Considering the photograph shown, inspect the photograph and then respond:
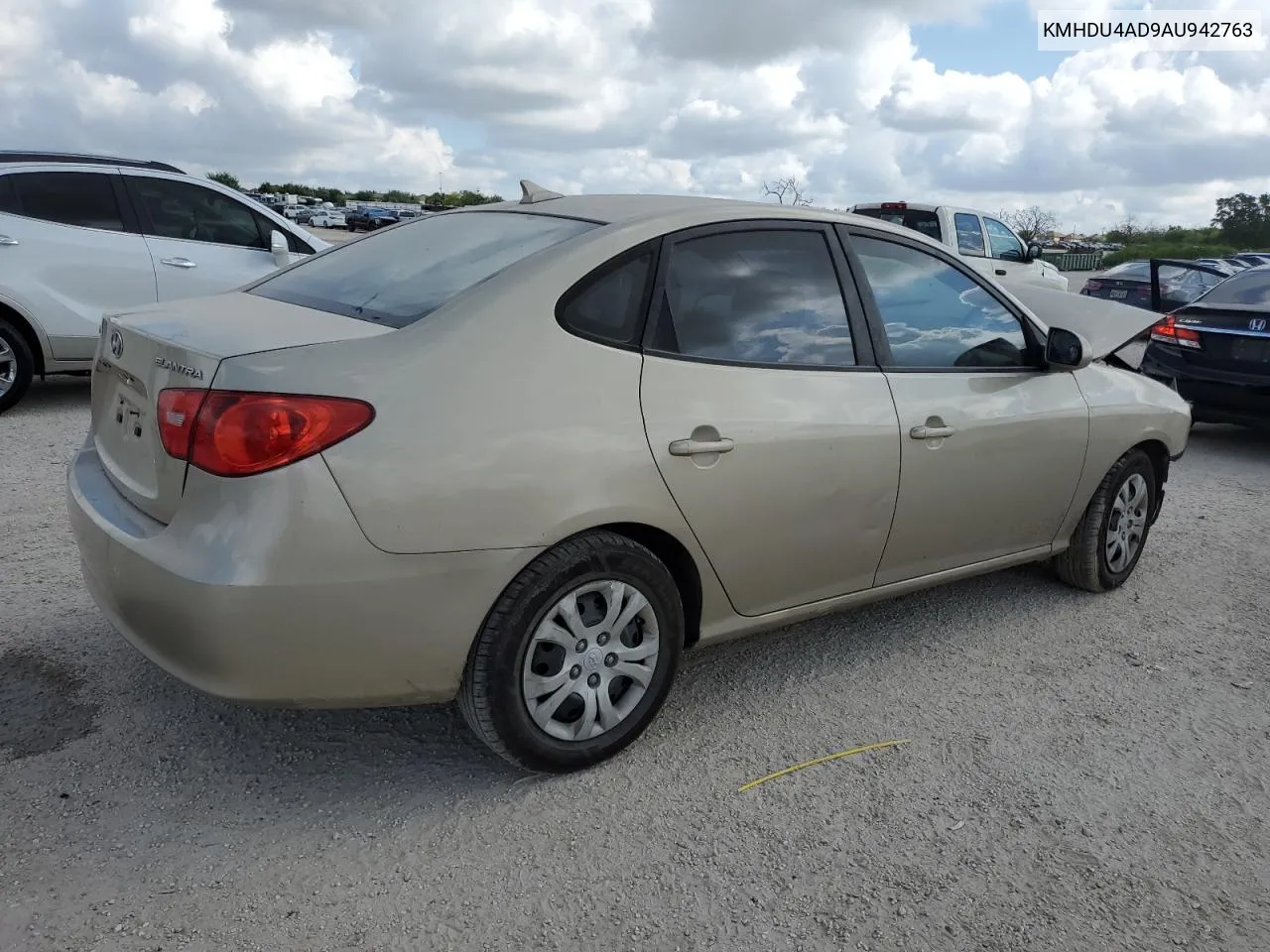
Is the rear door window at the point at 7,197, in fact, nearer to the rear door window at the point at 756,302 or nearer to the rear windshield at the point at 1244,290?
A: the rear door window at the point at 756,302

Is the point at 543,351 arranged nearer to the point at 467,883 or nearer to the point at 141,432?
the point at 141,432

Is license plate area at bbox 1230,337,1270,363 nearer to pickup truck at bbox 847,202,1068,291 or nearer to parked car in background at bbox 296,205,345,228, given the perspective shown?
pickup truck at bbox 847,202,1068,291

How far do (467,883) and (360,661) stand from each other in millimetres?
595

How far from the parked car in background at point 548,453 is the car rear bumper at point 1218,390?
15.3ft

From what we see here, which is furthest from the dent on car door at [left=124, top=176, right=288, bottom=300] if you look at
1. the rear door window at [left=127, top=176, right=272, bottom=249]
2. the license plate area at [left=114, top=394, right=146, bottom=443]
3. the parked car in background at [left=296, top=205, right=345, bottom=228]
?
the parked car in background at [left=296, top=205, right=345, bottom=228]

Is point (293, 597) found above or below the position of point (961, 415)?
below

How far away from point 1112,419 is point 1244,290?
5.01m

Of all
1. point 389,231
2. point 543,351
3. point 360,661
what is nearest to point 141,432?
point 360,661

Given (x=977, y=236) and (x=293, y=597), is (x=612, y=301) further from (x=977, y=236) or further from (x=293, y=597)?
(x=977, y=236)

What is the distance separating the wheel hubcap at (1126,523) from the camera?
15.6ft

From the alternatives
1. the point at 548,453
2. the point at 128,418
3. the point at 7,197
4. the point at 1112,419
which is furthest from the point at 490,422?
the point at 7,197

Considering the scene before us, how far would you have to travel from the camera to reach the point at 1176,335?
27.9ft

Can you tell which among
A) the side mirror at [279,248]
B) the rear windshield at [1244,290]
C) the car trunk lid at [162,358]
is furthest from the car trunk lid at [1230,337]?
the car trunk lid at [162,358]

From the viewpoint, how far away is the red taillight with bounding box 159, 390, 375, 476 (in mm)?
2525
